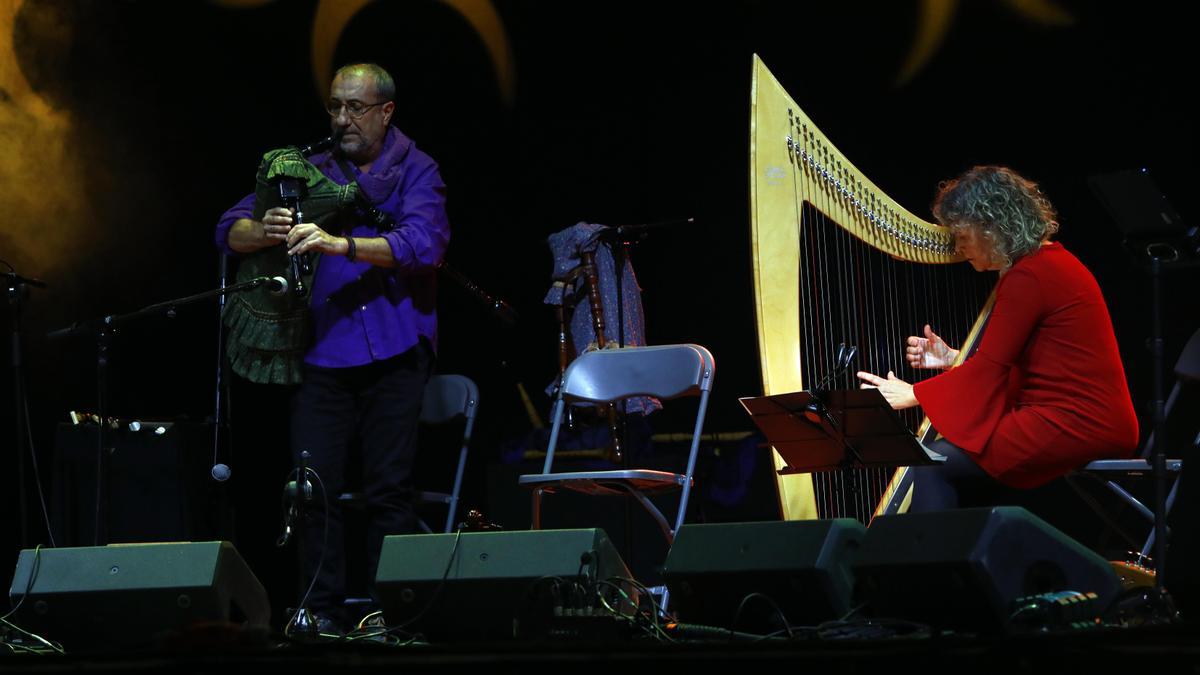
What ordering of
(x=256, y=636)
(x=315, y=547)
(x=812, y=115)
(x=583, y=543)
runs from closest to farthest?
(x=256, y=636), (x=583, y=543), (x=315, y=547), (x=812, y=115)

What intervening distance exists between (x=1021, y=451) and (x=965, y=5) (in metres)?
2.42

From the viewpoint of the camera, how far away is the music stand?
321 centimetres

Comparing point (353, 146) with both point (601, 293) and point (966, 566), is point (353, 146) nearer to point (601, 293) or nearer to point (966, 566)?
point (601, 293)

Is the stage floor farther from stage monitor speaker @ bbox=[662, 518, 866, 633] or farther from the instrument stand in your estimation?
the instrument stand

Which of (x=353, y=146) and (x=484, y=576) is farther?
(x=353, y=146)

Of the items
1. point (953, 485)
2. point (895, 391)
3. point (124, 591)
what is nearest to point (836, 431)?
point (895, 391)

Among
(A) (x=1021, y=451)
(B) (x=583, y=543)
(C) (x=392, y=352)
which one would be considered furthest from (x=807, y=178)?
(C) (x=392, y=352)

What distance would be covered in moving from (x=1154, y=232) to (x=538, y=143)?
10.9ft

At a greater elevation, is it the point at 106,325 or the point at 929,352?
the point at 106,325

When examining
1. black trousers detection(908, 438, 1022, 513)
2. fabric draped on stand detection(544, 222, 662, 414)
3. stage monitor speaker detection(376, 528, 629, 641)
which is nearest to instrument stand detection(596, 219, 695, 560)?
fabric draped on stand detection(544, 222, 662, 414)

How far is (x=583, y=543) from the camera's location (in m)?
2.74

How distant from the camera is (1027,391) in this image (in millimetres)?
3328

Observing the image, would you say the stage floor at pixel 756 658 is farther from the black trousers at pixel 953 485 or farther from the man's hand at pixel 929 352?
the man's hand at pixel 929 352

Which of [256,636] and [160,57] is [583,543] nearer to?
[256,636]
